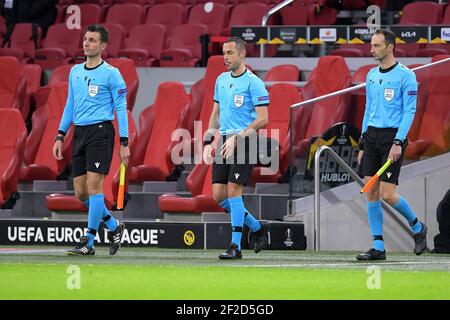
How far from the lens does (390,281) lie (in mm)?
8055

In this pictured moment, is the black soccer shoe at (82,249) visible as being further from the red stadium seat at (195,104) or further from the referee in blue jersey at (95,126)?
the red stadium seat at (195,104)

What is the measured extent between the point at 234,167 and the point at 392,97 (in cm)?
139

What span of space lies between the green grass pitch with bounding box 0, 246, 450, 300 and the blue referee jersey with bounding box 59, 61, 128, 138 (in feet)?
3.76

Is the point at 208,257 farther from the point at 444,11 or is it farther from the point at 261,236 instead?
the point at 444,11

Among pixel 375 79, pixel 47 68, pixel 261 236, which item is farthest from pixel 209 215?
pixel 47 68

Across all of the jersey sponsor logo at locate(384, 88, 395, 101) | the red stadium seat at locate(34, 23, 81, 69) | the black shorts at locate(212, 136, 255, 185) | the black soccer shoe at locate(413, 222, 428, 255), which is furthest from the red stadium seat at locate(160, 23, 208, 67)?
the jersey sponsor logo at locate(384, 88, 395, 101)

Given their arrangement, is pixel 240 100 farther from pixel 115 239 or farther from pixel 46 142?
pixel 46 142

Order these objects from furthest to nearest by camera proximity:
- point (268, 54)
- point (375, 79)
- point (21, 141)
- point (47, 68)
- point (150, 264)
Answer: point (47, 68) → point (268, 54) → point (21, 141) → point (375, 79) → point (150, 264)

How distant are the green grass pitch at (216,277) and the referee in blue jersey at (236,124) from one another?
446mm

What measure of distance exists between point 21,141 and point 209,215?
7.65ft

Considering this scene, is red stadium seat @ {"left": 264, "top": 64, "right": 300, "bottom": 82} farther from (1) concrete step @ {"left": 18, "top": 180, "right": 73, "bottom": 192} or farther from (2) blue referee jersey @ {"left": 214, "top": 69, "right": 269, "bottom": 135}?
(2) blue referee jersey @ {"left": 214, "top": 69, "right": 269, "bottom": 135}

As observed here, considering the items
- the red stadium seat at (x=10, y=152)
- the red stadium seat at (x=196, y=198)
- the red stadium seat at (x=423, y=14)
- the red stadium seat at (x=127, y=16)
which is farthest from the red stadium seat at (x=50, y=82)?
the red stadium seat at (x=423, y=14)

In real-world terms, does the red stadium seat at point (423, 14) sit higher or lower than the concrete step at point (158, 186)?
higher

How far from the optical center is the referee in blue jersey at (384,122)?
10078 mm
